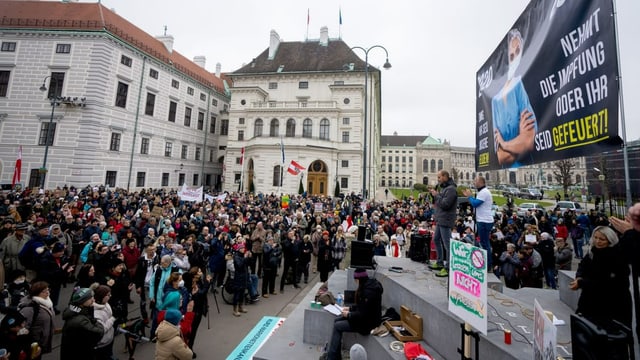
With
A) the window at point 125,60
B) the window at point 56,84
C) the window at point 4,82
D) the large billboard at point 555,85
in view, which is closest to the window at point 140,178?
the window at point 56,84

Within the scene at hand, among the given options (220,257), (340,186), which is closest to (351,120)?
A: (340,186)

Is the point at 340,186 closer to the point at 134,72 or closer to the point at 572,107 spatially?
the point at 134,72

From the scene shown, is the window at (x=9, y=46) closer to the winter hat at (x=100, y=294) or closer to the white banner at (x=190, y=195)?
the white banner at (x=190, y=195)

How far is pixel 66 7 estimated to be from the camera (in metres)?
28.6

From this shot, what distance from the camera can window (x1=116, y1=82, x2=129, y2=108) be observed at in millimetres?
28375

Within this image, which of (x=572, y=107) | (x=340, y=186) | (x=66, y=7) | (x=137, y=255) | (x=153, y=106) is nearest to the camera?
(x=572, y=107)

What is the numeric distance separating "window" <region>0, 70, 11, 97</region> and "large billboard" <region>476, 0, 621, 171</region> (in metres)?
39.3

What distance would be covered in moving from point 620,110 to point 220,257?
947 centimetres

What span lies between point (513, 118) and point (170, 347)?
704 centimetres

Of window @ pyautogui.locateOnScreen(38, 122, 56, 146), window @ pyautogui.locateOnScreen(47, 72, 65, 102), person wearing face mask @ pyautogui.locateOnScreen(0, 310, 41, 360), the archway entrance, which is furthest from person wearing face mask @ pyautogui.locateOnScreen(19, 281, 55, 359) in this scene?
the archway entrance

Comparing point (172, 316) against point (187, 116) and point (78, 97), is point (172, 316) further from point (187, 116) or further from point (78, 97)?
point (187, 116)

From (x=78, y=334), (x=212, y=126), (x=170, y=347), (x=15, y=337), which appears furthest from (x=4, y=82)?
(x=170, y=347)

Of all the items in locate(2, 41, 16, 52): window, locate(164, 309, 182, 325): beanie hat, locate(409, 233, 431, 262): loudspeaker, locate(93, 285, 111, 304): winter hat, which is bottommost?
locate(164, 309, 182, 325): beanie hat

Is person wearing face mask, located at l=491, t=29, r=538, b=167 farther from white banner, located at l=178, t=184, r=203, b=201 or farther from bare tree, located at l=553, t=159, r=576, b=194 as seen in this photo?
bare tree, located at l=553, t=159, r=576, b=194
